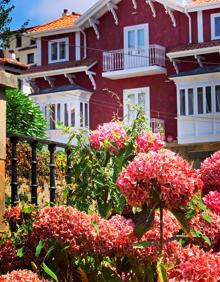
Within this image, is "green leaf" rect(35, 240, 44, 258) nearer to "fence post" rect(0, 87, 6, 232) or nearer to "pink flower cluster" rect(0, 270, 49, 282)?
"pink flower cluster" rect(0, 270, 49, 282)

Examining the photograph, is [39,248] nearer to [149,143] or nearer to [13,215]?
[13,215]

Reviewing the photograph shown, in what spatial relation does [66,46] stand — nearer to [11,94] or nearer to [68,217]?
[11,94]

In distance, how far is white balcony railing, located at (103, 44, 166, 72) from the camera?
27.2 m

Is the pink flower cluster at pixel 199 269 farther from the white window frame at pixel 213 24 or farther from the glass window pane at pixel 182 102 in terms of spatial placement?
the white window frame at pixel 213 24

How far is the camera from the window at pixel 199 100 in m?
26.2

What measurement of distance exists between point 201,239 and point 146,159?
0.60 m

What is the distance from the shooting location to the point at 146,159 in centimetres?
288

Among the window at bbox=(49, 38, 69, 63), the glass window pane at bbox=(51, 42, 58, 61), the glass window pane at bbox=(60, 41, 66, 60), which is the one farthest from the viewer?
the glass window pane at bbox=(51, 42, 58, 61)

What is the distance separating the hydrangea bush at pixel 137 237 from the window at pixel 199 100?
75.5ft

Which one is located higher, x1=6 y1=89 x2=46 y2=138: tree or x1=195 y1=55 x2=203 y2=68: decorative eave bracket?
x1=195 y1=55 x2=203 y2=68: decorative eave bracket

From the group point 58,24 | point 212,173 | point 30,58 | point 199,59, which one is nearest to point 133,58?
point 199,59

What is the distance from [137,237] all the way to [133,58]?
25114mm

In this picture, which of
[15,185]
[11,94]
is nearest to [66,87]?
[11,94]

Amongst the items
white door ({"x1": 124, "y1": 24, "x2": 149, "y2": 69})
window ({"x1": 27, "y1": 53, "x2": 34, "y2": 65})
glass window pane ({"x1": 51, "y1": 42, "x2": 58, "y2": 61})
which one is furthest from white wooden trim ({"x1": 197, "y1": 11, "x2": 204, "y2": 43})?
window ({"x1": 27, "y1": 53, "x2": 34, "y2": 65})
